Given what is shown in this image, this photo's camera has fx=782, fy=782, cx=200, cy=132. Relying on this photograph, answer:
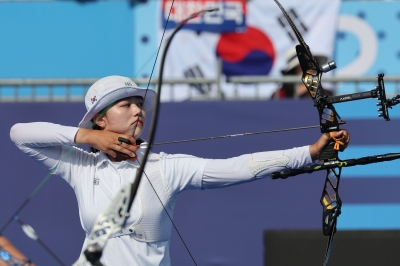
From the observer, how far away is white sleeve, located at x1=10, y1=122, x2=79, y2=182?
286cm

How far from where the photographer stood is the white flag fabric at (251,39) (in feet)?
19.6

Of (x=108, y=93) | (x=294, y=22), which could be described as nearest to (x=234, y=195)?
(x=108, y=93)

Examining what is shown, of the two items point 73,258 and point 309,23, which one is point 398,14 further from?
point 73,258

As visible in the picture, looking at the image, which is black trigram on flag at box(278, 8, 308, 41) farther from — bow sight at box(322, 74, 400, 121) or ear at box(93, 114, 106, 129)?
bow sight at box(322, 74, 400, 121)

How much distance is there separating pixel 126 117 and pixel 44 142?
1.04 ft

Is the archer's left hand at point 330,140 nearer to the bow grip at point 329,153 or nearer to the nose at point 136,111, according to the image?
the bow grip at point 329,153

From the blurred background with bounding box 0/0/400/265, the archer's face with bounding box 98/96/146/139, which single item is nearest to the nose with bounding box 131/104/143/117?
the archer's face with bounding box 98/96/146/139

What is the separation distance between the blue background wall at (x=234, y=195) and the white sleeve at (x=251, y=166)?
1444mm

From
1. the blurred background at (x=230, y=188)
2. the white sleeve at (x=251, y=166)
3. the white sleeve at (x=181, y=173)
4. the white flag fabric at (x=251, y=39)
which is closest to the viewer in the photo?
Answer: the white sleeve at (x=251, y=166)

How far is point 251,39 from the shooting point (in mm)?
6078

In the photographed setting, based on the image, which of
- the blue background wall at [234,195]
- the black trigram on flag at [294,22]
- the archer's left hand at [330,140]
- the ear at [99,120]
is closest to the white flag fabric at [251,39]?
the black trigram on flag at [294,22]

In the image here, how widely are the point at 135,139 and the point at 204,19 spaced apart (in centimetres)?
325

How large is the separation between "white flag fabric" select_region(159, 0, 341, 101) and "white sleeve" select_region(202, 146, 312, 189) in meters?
3.21

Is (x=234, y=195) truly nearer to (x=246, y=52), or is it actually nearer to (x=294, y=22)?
(x=246, y=52)
